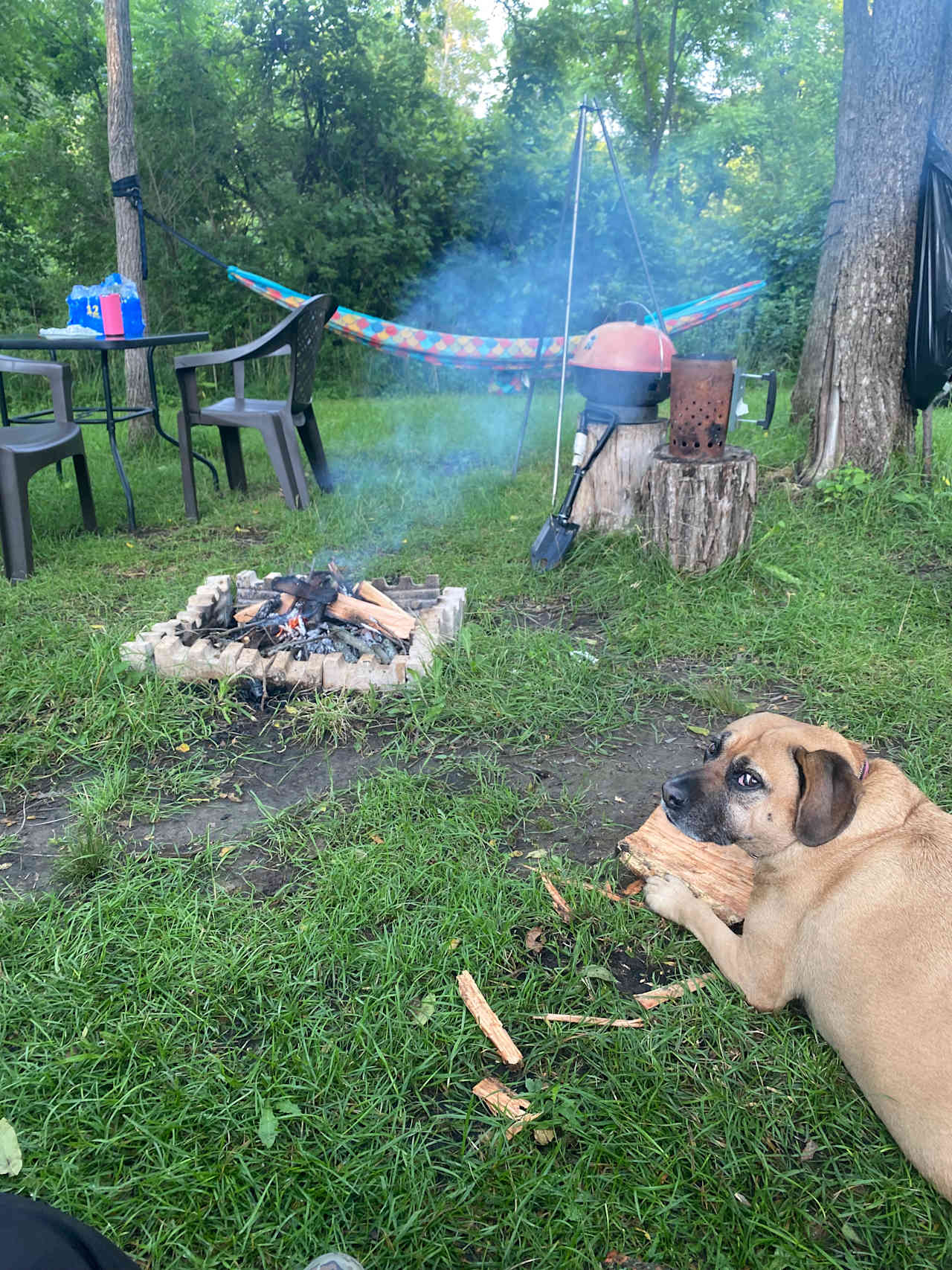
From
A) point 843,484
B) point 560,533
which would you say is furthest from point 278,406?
point 843,484

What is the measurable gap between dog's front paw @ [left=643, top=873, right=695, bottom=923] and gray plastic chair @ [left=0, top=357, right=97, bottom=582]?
3.66 m

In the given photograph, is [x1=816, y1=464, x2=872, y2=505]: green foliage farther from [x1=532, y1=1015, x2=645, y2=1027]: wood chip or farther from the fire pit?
[x1=532, y1=1015, x2=645, y2=1027]: wood chip

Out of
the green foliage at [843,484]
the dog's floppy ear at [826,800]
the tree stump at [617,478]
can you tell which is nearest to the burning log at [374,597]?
the tree stump at [617,478]

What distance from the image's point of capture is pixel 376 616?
11.9 ft

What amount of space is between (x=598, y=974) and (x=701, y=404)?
301cm

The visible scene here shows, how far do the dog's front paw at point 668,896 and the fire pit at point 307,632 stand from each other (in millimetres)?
1378

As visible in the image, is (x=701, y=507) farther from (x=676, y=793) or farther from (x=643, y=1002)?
(x=643, y=1002)

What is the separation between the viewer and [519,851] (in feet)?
8.16

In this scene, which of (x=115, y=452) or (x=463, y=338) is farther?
(x=463, y=338)

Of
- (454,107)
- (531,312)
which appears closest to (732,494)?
(531,312)

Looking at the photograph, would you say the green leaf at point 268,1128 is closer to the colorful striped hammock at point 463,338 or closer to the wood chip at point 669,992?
the wood chip at point 669,992

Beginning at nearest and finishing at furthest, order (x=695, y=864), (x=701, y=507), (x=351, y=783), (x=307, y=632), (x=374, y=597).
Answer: (x=695, y=864), (x=351, y=783), (x=307, y=632), (x=374, y=597), (x=701, y=507)

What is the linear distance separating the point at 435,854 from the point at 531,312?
10.3 meters

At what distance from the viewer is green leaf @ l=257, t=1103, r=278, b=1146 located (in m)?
1.62
